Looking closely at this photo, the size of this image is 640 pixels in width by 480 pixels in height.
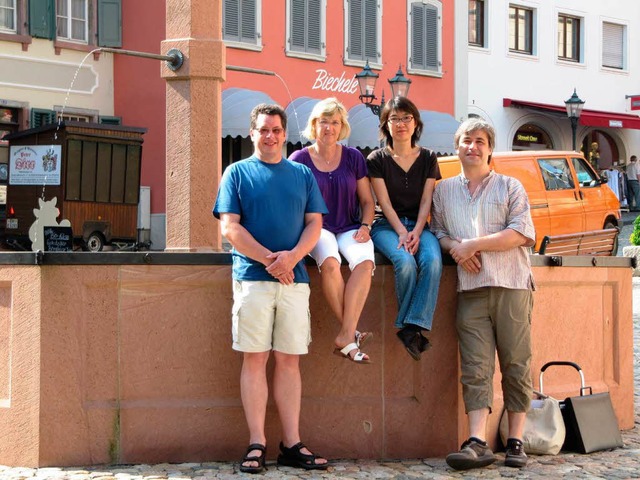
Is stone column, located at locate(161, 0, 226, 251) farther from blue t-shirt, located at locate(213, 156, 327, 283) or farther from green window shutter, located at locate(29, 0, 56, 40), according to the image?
green window shutter, located at locate(29, 0, 56, 40)

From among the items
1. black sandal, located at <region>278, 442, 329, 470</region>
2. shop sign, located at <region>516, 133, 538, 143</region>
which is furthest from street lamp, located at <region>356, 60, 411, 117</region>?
black sandal, located at <region>278, 442, 329, 470</region>

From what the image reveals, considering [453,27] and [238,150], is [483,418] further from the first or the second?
[453,27]

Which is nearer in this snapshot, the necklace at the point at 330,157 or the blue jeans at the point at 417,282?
the blue jeans at the point at 417,282

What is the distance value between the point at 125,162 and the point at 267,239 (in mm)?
17355

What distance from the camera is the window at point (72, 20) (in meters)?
24.5

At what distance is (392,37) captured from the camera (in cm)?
2872

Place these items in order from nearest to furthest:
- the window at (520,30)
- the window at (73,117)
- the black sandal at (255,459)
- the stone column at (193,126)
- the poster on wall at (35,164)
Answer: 1. the black sandal at (255,459)
2. the stone column at (193,126)
3. the poster on wall at (35,164)
4. the window at (73,117)
5. the window at (520,30)

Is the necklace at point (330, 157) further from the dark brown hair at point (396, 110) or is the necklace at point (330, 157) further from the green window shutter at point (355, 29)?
the green window shutter at point (355, 29)

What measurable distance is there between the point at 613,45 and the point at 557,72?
276 cm

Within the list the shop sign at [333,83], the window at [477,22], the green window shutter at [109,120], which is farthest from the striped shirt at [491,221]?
the window at [477,22]

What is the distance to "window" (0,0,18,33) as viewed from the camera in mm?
23547

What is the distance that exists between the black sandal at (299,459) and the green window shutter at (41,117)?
1870 centimetres

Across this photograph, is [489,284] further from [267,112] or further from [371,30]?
[371,30]

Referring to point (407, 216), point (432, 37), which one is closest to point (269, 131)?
point (407, 216)
